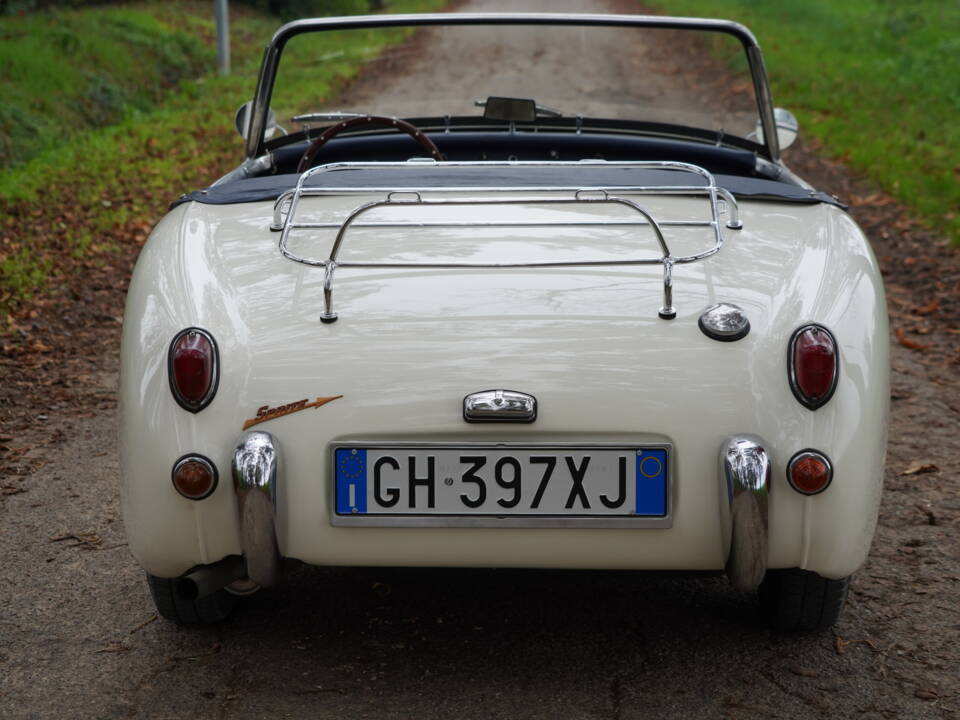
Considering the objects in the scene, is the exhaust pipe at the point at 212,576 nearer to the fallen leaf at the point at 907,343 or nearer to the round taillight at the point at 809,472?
the round taillight at the point at 809,472

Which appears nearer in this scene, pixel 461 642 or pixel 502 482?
pixel 502 482

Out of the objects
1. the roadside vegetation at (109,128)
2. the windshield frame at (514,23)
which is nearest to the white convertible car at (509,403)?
the windshield frame at (514,23)

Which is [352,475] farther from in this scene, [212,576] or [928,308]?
[928,308]

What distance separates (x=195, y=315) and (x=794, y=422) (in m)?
1.30

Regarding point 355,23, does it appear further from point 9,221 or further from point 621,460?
point 9,221

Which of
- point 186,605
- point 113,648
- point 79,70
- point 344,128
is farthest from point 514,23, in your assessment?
point 79,70

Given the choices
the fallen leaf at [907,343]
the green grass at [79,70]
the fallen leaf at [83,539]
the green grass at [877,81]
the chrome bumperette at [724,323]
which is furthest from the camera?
the green grass at [79,70]

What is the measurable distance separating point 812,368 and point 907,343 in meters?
3.49

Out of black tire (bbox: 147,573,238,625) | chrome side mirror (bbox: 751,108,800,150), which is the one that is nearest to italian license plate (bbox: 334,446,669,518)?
black tire (bbox: 147,573,238,625)

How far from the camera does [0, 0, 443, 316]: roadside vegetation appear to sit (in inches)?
283

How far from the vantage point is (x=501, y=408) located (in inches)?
97.4

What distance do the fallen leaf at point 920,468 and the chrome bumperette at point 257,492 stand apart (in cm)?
252

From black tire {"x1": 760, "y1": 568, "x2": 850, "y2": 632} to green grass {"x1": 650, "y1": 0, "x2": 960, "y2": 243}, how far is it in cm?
512

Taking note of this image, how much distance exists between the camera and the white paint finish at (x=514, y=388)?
2492 millimetres
